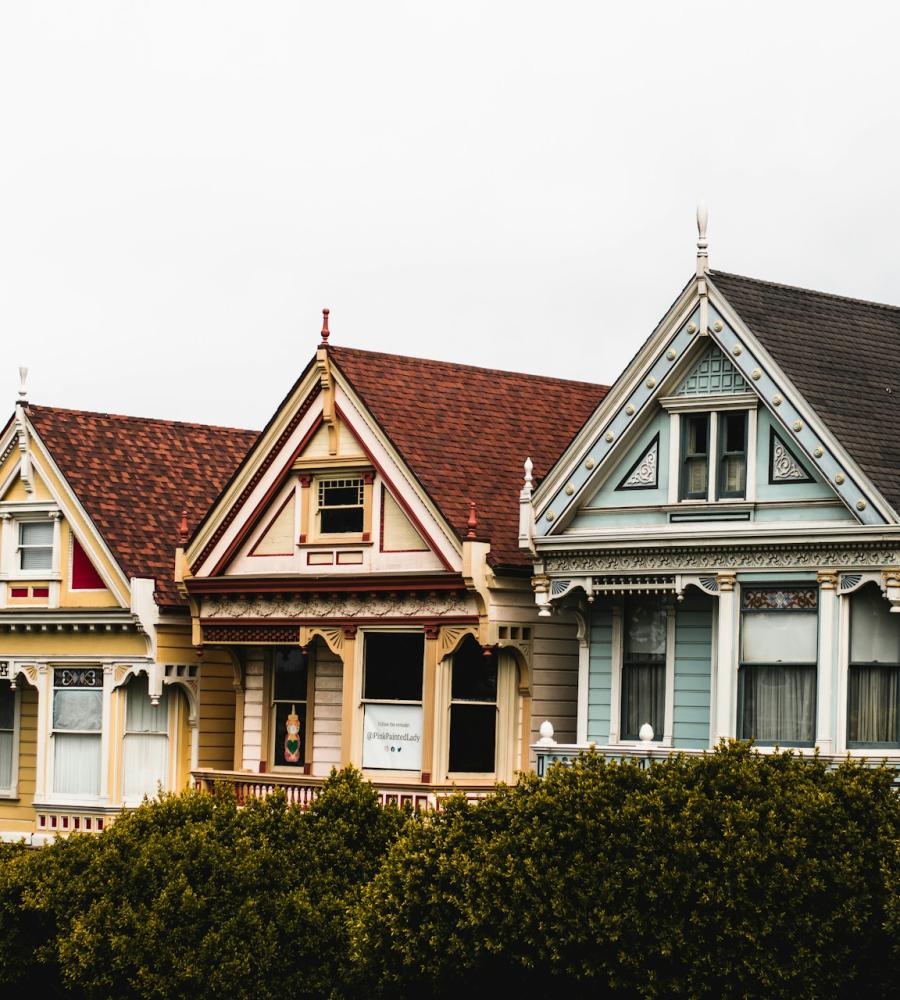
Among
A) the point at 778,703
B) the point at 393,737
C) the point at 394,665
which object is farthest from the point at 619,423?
the point at 393,737

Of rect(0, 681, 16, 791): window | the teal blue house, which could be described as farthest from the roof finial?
rect(0, 681, 16, 791): window

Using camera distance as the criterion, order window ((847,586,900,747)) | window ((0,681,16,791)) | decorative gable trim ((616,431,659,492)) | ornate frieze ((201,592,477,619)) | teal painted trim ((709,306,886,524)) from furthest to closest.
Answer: window ((0,681,16,791)) → ornate frieze ((201,592,477,619)) → decorative gable trim ((616,431,659,492)) → window ((847,586,900,747)) → teal painted trim ((709,306,886,524))

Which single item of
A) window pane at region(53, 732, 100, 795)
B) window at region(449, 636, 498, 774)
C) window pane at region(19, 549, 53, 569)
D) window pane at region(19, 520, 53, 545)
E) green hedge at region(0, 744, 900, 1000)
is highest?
window pane at region(19, 520, 53, 545)

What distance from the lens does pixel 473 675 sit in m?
40.6

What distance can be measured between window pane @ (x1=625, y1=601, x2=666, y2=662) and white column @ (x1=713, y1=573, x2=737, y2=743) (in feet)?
5.27

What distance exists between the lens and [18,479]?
46750 mm

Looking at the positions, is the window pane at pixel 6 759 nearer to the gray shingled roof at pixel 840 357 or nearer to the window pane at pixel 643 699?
the window pane at pixel 643 699

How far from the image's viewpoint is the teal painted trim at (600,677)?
38.2 metres

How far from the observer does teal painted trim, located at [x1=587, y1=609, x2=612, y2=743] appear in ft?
125

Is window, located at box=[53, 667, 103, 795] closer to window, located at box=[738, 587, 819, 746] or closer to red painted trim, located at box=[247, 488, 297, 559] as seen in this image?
red painted trim, located at box=[247, 488, 297, 559]

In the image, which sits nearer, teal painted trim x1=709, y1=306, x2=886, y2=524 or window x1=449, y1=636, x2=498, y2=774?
teal painted trim x1=709, y1=306, x2=886, y2=524

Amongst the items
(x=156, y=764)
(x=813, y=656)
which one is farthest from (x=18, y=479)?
(x=813, y=656)

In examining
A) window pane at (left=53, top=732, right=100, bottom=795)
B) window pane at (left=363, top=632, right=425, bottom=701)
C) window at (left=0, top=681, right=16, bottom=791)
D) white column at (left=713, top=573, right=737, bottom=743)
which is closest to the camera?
white column at (left=713, top=573, right=737, bottom=743)

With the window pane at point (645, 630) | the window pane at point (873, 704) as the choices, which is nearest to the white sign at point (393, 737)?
the window pane at point (645, 630)
